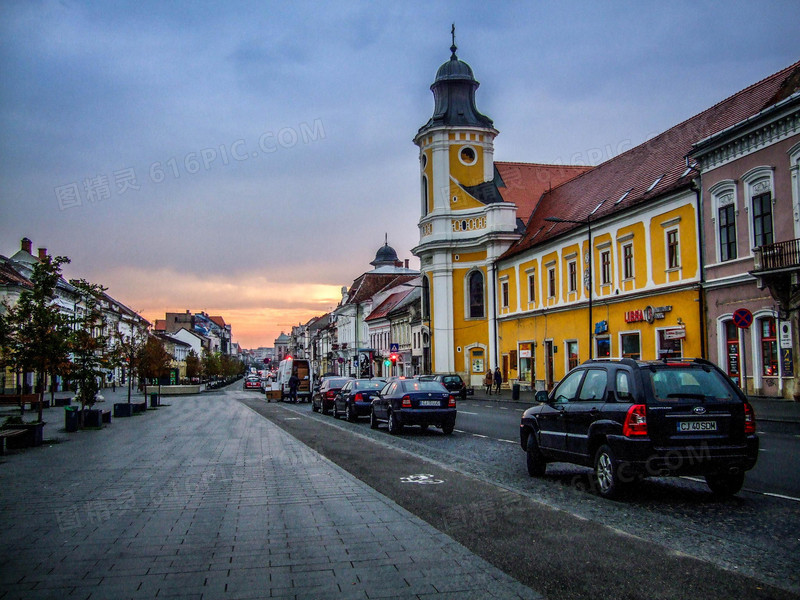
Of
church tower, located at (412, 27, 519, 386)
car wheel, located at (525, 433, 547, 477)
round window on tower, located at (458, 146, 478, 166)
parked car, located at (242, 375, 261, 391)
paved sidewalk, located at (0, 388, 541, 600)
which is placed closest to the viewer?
paved sidewalk, located at (0, 388, 541, 600)

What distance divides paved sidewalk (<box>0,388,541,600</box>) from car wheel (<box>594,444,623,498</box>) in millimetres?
2767

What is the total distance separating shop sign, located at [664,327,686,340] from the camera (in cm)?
3238

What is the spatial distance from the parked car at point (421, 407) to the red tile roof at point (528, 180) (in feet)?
139

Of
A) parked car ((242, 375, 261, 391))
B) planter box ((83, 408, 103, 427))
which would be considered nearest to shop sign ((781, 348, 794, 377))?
planter box ((83, 408, 103, 427))

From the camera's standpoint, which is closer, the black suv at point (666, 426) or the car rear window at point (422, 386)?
the black suv at point (666, 426)

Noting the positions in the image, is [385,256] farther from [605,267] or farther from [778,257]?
[778,257]

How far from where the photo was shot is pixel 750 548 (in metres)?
6.91

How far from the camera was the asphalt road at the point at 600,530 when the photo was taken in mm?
5781

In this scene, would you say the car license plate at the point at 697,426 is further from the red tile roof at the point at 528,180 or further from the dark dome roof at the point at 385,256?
the dark dome roof at the point at 385,256

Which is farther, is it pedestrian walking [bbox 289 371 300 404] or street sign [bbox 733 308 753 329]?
pedestrian walking [bbox 289 371 300 404]

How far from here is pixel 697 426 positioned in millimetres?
9125

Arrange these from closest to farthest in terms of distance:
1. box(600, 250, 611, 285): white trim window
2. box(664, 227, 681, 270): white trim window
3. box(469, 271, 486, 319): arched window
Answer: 1. box(664, 227, 681, 270): white trim window
2. box(600, 250, 611, 285): white trim window
3. box(469, 271, 486, 319): arched window

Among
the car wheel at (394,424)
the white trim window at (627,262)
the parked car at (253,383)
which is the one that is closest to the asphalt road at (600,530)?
the car wheel at (394,424)

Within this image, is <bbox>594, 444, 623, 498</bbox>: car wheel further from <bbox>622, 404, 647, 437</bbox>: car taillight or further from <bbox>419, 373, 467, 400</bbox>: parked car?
<bbox>419, 373, 467, 400</bbox>: parked car
